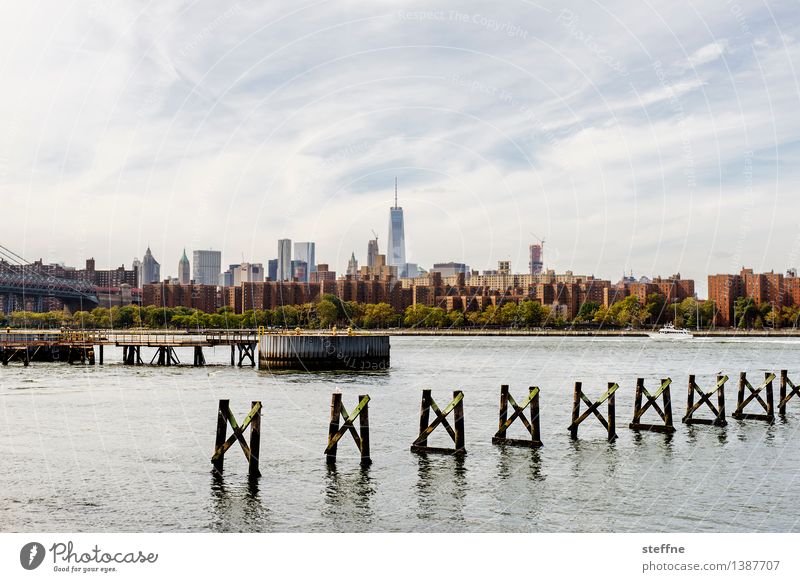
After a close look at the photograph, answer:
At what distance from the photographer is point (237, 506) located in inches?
977

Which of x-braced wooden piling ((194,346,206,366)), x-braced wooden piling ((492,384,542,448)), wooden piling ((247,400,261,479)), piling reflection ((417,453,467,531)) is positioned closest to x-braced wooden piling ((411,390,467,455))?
piling reflection ((417,453,467,531))

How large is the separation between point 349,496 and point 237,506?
11.5 ft

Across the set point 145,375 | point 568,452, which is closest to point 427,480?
point 568,452

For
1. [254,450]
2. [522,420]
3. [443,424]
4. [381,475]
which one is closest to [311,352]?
[522,420]

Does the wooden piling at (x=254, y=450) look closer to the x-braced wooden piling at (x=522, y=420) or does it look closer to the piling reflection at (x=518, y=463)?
the piling reflection at (x=518, y=463)

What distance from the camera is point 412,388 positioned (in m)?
65.2

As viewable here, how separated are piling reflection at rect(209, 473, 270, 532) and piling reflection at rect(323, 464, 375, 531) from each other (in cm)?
203

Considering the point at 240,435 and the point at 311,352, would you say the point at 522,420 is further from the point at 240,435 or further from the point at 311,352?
the point at 311,352

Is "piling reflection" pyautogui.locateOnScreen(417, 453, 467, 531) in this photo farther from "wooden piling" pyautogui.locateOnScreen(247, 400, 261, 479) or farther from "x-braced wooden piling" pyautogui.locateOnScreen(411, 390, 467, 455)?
"wooden piling" pyautogui.locateOnScreen(247, 400, 261, 479)

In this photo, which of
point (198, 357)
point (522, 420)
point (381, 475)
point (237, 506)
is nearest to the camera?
point (237, 506)

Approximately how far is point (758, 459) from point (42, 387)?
5085 cm

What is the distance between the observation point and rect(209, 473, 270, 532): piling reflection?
75.2 feet
